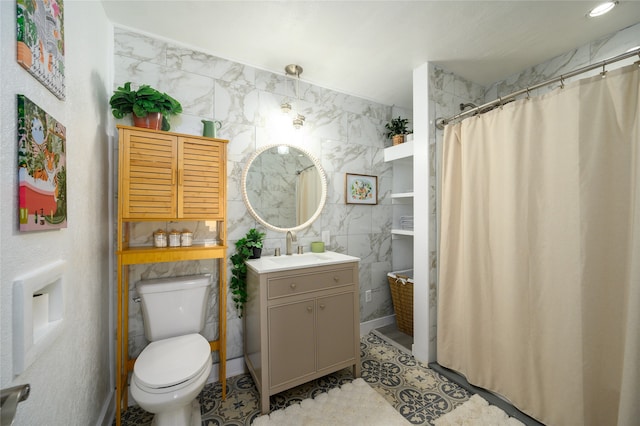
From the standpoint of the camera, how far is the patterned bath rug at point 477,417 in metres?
1.50

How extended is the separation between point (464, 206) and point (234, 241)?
1.83m

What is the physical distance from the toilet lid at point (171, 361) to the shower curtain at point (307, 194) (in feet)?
3.97

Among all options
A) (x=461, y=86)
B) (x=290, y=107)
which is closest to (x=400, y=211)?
(x=461, y=86)

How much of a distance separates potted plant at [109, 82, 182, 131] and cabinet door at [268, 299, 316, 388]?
143 centimetres

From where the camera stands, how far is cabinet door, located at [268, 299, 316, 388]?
63.6 inches

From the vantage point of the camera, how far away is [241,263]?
1937 mm

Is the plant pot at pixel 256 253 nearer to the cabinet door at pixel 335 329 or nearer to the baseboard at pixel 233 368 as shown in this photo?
the cabinet door at pixel 335 329

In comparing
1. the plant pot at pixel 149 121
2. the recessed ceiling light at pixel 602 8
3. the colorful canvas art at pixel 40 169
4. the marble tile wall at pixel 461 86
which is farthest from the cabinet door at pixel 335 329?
the recessed ceiling light at pixel 602 8

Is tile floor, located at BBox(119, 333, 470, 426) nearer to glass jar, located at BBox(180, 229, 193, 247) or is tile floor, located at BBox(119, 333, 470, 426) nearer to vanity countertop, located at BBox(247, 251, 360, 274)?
vanity countertop, located at BBox(247, 251, 360, 274)

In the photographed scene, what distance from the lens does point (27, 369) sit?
703 millimetres

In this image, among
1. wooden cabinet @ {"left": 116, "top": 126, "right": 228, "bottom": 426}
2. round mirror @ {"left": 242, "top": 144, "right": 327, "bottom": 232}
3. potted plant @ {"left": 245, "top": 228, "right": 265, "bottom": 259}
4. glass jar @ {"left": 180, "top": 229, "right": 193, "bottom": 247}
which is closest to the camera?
wooden cabinet @ {"left": 116, "top": 126, "right": 228, "bottom": 426}

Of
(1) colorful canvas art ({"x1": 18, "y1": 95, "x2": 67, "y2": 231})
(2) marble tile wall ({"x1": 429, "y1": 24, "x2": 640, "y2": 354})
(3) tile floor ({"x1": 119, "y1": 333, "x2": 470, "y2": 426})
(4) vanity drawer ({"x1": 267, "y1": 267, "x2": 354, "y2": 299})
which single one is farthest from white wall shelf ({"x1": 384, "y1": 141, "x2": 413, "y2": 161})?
(1) colorful canvas art ({"x1": 18, "y1": 95, "x2": 67, "y2": 231})

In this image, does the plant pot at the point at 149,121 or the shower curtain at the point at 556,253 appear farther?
the plant pot at the point at 149,121

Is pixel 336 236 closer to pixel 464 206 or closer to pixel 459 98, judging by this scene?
pixel 464 206
